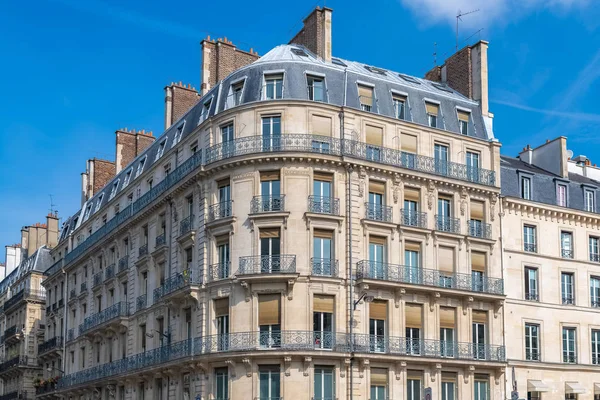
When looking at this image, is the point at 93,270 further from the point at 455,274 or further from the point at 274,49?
the point at 455,274

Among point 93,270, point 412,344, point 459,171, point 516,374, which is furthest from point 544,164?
point 93,270

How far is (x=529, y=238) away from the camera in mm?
35562

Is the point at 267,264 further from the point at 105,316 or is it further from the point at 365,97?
the point at 105,316

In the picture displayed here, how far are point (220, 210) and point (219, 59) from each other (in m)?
8.90

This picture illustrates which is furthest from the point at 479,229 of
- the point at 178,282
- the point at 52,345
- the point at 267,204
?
the point at 52,345

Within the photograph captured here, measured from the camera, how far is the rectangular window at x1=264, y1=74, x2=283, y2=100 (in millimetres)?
31281

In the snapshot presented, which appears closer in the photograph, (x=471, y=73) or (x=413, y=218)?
(x=413, y=218)

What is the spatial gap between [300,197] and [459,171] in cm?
714

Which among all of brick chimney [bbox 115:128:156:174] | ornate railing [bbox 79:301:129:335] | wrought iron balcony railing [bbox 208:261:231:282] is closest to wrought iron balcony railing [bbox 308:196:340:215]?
wrought iron balcony railing [bbox 208:261:231:282]

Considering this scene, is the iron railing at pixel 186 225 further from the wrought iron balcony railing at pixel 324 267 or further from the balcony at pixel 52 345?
the balcony at pixel 52 345

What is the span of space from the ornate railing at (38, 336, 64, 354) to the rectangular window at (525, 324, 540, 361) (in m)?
26.2

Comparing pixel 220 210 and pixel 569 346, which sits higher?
pixel 220 210

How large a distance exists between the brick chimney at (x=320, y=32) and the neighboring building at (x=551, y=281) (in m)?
8.70

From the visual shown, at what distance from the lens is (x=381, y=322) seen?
30625 millimetres
